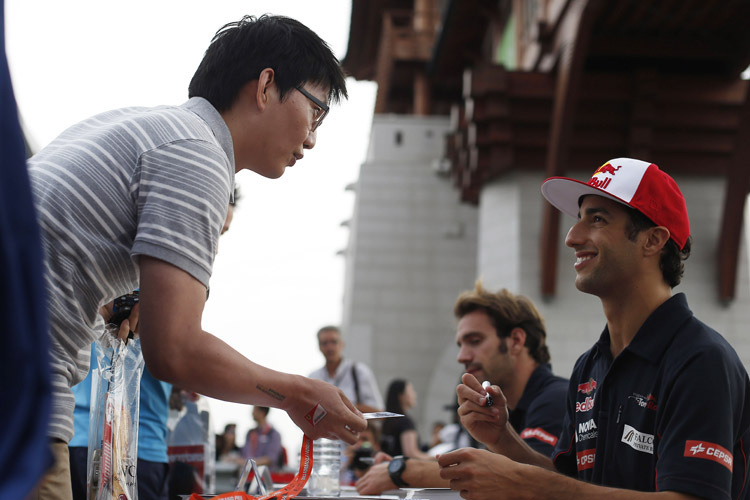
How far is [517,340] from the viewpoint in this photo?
396 centimetres

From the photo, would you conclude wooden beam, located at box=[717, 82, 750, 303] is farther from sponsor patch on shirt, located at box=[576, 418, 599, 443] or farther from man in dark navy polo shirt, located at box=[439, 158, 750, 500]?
sponsor patch on shirt, located at box=[576, 418, 599, 443]

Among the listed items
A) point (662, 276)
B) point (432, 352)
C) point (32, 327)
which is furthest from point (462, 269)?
point (32, 327)

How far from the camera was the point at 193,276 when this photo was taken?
152 cm

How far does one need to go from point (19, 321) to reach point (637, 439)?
178cm

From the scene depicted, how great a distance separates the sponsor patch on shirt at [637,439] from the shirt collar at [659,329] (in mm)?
188

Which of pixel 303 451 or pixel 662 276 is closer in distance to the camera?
pixel 303 451

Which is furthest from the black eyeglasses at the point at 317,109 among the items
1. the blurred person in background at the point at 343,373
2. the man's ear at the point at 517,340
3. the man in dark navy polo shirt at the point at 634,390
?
the blurred person in background at the point at 343,373

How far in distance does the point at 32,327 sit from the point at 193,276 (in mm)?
772

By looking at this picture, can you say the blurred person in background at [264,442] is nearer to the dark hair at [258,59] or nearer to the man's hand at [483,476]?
the man's hand at [483,476]

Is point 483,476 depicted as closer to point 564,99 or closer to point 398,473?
point 398,473

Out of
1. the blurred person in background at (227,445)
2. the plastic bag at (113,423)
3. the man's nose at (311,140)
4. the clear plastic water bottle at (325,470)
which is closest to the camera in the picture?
the plastic bag at (113,423)

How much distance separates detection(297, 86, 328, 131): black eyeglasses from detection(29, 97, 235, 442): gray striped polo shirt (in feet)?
1.15

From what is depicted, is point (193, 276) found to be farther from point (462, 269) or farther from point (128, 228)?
point (462, 269)

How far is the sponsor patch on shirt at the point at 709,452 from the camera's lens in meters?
1.90
